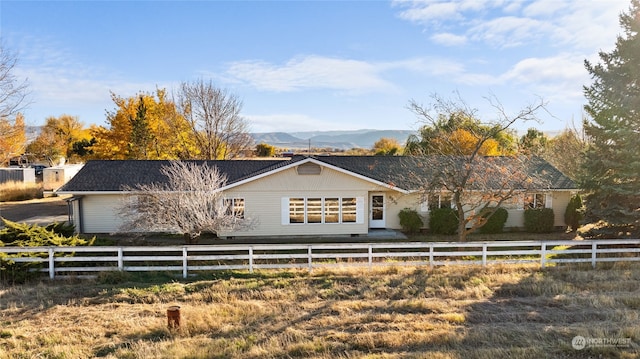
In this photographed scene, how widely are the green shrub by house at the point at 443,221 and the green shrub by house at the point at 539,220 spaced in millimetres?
3884

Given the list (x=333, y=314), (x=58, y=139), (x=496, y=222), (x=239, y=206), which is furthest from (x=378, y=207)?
(x=58, y=139)

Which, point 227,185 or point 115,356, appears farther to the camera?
point 227,185

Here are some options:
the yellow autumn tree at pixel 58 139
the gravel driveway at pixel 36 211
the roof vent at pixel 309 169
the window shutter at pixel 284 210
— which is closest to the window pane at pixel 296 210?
the window shutter at pixel 284 210

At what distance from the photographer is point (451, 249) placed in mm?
17000

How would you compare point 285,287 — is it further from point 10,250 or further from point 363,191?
point 363,191

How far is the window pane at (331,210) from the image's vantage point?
19984 millimetres

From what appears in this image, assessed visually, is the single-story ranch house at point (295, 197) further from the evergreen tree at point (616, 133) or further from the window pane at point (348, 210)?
the evergreen tree at point (616, 133)

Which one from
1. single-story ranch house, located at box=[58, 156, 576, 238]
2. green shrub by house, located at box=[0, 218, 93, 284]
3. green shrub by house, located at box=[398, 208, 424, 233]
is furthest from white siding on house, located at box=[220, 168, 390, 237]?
green shrub by house, located at box=[0, 218, 93, 284]

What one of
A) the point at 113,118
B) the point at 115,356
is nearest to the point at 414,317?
the point at 115,356

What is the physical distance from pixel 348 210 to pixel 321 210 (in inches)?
52.4

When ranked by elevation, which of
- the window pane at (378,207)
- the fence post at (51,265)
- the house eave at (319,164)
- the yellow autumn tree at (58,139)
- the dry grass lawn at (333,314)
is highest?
the yellow autumn tree at (58,139)

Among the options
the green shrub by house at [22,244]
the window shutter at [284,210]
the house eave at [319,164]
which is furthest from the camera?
the window shutter at [284,210]

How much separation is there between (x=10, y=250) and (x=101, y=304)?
4.38 metres

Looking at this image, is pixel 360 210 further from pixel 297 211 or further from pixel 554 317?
pixel 554 317
